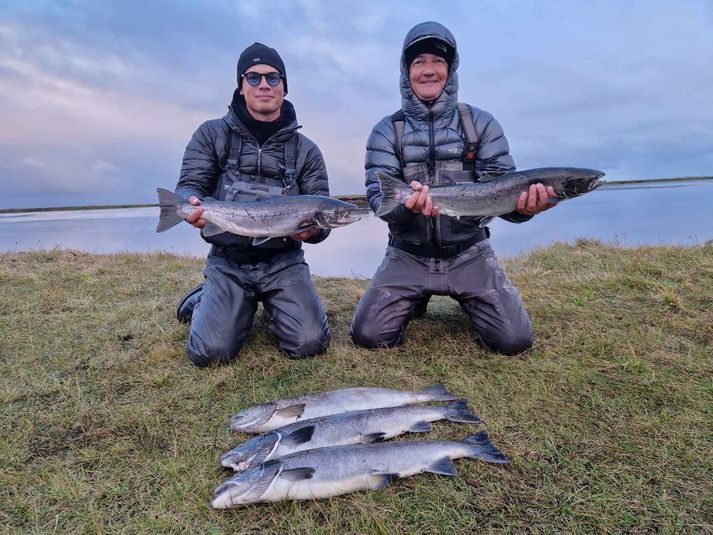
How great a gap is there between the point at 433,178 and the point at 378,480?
131 inches

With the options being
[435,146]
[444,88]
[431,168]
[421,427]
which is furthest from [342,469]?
[444,88]

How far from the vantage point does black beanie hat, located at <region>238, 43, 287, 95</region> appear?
5.05 m

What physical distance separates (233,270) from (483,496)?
11.7 ft

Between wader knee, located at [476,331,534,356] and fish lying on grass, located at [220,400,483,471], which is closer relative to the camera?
fish lying on grass, located at [220,400,483,471]

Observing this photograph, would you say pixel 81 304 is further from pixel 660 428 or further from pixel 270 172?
pixel 660 428

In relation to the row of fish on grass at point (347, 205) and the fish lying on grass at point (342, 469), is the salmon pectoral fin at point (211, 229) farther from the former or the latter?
the fish lying on grass at point (342, 469)

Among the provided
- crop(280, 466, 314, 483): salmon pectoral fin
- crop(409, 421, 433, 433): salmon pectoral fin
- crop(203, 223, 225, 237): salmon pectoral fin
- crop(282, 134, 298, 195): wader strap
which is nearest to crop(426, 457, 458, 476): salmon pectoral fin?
crop(409, 421, 433, 433): salmon pectoral fin

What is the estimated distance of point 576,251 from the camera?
9250mm

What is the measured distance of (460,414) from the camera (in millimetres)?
3533

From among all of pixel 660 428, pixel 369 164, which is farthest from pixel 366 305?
pixel 660 428

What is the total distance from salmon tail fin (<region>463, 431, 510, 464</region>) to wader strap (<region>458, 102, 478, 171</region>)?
9.96 ft

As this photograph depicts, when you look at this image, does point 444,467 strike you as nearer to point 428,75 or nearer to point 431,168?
point 431,168

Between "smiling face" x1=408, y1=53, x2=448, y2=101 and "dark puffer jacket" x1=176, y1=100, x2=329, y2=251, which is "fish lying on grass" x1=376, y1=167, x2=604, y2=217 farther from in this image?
"smiling face" x1=408, y1=53, x2=448, y2=101

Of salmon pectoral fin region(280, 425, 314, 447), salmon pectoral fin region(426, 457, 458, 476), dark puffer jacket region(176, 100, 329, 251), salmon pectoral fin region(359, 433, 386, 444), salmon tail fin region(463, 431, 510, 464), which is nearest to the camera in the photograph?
salmon pectoral fin region(426, 457, 458, 476)
